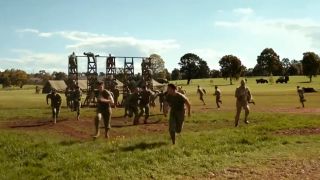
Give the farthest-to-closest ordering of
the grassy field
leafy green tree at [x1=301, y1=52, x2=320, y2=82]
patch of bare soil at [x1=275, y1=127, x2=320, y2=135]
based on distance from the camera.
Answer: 1. leafy green tree at [x1=301, y1=52, x2=320, y2=82]
2. patch of bare soil at [x1=275, y1=127, x2=320, y2=135]
3. the grassy field

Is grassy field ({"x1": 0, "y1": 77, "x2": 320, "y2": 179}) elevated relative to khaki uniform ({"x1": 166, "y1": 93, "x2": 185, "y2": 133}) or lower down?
lower down

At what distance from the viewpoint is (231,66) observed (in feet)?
481

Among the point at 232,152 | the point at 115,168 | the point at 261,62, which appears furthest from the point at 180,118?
the point at 261,62

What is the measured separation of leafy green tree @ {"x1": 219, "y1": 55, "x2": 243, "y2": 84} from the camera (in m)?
146

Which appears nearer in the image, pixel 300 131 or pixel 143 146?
pixel 143 146

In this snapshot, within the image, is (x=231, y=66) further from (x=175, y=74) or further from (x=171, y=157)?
(x=171, y=157)

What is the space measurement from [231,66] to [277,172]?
136m

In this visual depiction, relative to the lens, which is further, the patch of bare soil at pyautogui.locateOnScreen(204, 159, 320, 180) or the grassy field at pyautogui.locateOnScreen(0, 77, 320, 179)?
the grassy field at pyautogui.locateOnScreen(0, 77, 320, 179)

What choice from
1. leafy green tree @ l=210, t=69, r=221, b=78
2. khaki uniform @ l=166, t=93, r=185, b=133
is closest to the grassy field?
khaki uniform @ l=166, t=93, r=185, b=133

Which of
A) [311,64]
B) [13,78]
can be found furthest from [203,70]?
[13,78]

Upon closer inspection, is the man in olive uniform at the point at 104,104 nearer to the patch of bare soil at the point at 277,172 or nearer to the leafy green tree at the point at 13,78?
the patch of bare soil at the point at 277,172

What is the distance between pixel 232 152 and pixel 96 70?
33697mm

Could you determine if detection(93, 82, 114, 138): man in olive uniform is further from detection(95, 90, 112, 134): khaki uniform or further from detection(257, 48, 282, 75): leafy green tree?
detection(257, 48, 282, 75): leafy green tree

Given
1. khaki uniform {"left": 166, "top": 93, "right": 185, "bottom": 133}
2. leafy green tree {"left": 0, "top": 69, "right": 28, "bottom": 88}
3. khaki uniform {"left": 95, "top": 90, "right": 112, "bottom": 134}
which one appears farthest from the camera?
leafy green tree {"left": 0, "top": 69, "right": 28, "bottom": 88}
